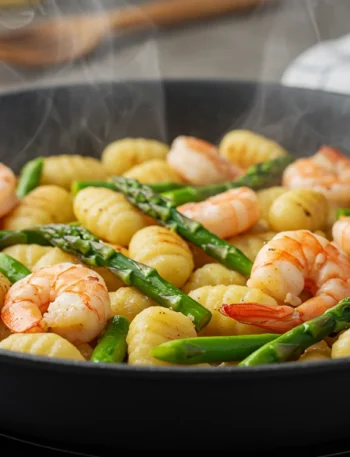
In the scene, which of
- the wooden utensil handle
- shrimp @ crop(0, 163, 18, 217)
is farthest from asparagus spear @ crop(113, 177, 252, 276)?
the wooden utensil handle

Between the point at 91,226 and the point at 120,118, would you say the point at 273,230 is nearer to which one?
the point at 91,226

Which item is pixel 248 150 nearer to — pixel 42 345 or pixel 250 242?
pixel 250 242

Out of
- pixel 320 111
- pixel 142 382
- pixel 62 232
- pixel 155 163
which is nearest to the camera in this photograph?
pixel 142 382

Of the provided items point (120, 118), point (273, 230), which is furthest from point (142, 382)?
point (120, 118)

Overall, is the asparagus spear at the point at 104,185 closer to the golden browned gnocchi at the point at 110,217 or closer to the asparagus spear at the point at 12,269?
the golden browned gnocchi at the point at 110,217

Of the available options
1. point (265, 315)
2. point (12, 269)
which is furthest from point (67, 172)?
point (265, 315)
